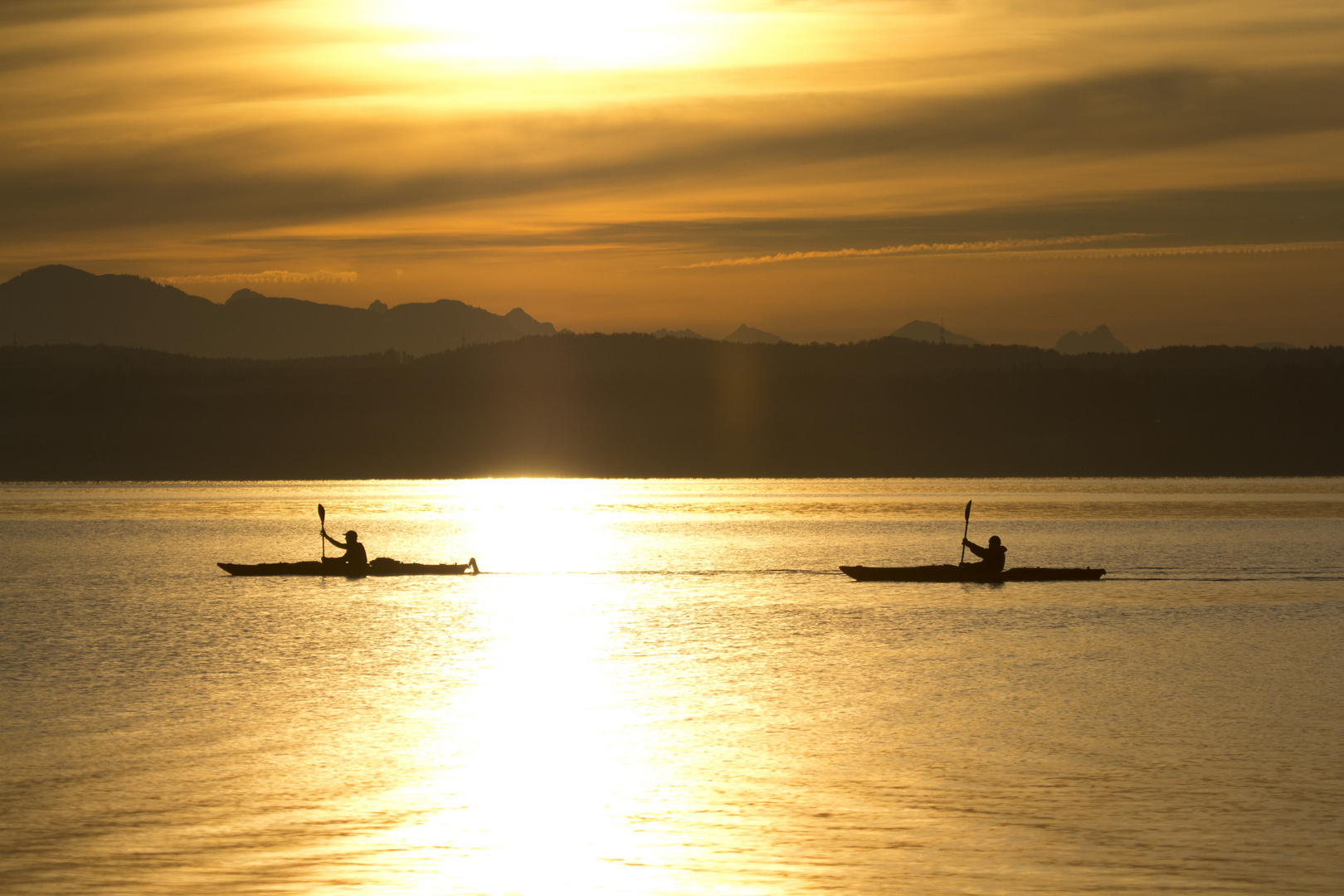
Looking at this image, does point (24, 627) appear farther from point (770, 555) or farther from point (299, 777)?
point (770, 555)

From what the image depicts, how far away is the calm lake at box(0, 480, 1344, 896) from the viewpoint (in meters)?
15.7

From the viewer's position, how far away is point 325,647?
Answer: 119 ft

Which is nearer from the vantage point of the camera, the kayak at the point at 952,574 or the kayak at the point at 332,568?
the kayak at the point at 952,574

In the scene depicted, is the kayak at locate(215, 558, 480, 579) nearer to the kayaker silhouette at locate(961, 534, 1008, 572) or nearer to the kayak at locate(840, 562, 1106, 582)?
the kayak at locate(840, 562, 1106, 582)

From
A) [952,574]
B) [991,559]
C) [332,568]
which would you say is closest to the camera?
[952,574]

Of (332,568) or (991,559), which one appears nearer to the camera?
(991,559)

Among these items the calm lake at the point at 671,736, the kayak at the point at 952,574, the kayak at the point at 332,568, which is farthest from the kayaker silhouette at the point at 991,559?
the kayak at the point at 332,568

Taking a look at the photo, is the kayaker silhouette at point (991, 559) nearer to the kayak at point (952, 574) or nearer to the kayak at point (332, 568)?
the kayak at point (952, 574)

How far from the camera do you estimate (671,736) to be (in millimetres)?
23516

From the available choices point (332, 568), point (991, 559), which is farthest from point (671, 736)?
point (332, 568)

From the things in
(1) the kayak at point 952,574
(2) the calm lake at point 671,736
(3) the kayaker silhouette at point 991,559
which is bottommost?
(2) the calm lake at point 671,736

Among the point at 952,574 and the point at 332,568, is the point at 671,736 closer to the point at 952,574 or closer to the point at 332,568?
the point at 952,574

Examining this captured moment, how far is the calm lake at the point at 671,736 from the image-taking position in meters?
15.7

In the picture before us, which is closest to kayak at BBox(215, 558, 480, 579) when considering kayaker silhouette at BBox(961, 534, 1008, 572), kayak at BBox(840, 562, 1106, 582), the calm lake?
the calm lake
